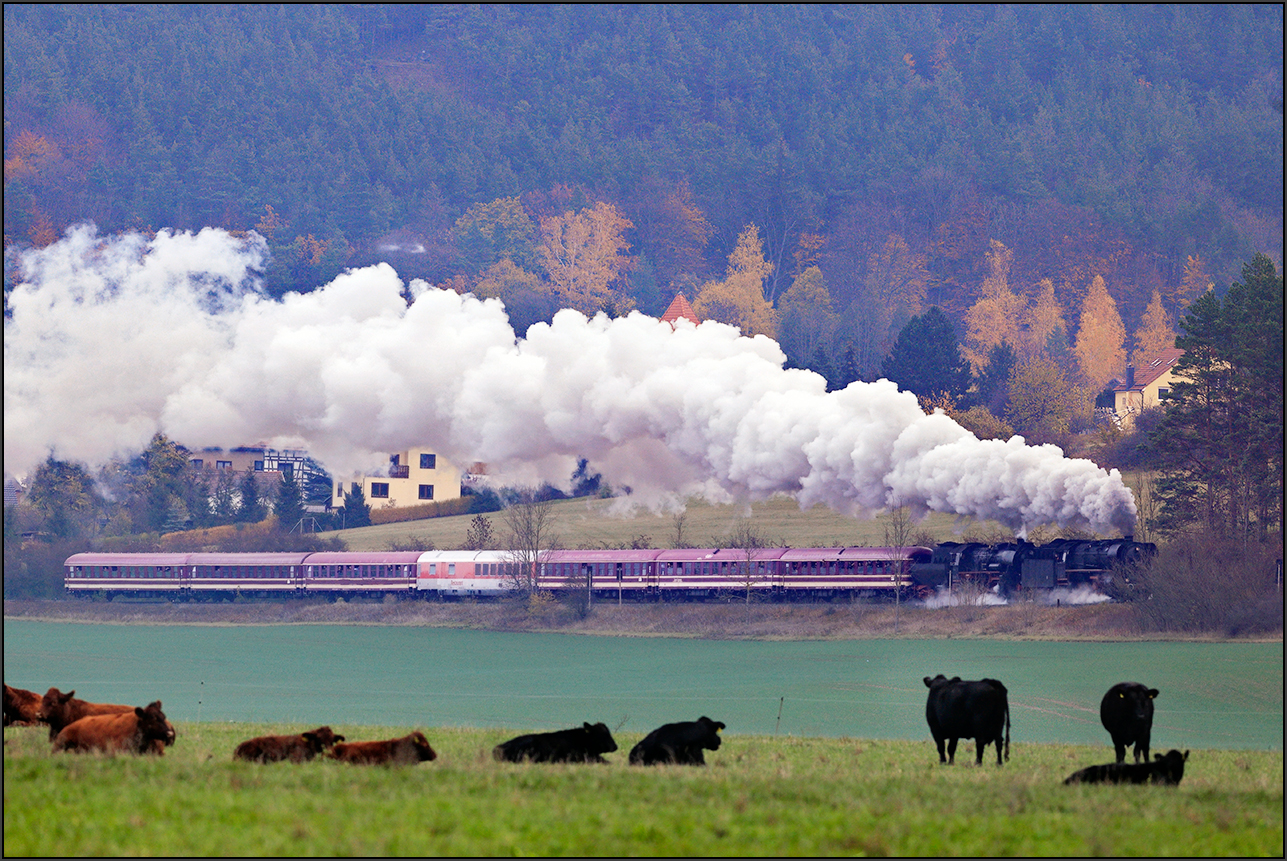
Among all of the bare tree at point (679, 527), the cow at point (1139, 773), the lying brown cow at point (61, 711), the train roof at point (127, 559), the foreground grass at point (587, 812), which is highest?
the bare tree at point (679, 527)

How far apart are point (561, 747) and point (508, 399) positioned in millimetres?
55749

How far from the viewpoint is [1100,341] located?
178125mm

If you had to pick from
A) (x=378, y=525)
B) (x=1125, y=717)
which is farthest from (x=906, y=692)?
(x=378, y=525)

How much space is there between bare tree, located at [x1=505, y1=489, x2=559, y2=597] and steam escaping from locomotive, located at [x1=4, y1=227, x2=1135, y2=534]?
13.8 feet

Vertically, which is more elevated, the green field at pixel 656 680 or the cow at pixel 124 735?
the cow at pixel 124 735

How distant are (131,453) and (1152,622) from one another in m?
94.7

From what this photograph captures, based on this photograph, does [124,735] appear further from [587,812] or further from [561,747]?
[587,812]

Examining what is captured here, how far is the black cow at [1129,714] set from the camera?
24594mm

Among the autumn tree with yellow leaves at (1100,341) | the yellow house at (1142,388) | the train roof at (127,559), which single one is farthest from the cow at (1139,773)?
the autumn tree with yellow leaves at (1100,341)

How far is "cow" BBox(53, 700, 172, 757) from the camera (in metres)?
21.7

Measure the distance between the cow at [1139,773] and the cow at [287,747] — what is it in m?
9.58

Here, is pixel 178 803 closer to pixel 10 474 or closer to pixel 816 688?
pixel 816 688

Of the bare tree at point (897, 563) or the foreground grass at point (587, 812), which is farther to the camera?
the bare tree at point (897, 563)

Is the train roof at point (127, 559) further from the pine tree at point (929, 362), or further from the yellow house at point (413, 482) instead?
the pine tree at point (929, 362)
